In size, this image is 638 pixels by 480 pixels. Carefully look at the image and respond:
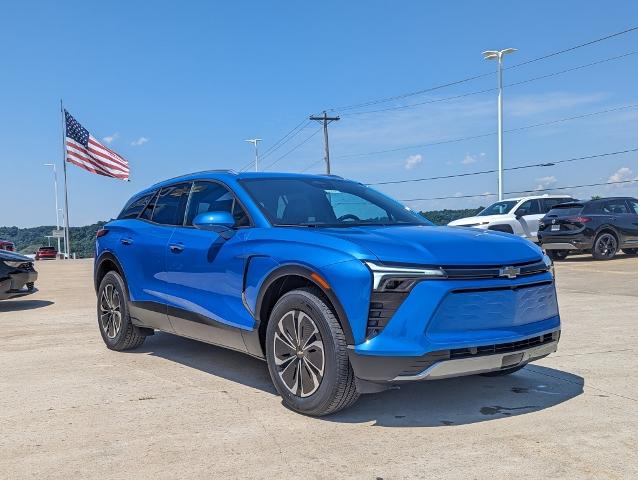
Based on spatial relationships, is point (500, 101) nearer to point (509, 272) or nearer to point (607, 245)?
point (607, 245)

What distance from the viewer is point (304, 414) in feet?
13.7

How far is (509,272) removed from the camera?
3977 millimetres

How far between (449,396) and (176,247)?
2472mm

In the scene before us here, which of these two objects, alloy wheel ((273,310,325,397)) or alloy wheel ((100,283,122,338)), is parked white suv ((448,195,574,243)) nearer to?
alloy wheel ((100,283,122,338))

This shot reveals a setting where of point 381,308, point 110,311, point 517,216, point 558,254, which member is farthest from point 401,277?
point 558,254

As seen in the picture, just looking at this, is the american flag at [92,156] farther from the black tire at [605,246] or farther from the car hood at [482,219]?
the black tire at [605,246]

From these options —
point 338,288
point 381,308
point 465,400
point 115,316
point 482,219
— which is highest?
point 482,219

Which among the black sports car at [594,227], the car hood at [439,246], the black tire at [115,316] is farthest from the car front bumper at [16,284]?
the black sports car at [594,227]

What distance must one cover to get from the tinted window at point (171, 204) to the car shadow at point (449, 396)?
4.30ft

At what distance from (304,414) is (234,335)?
0.87 m

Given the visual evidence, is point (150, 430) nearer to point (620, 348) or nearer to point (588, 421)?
point (588, 421)

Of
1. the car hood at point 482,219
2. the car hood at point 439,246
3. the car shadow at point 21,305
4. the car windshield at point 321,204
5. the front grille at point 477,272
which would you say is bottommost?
the car shadow at point 21,305

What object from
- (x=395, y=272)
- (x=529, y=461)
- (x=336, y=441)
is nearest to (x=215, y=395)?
(x=336, y=441)

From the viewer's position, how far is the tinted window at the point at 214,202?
4.97 metres
